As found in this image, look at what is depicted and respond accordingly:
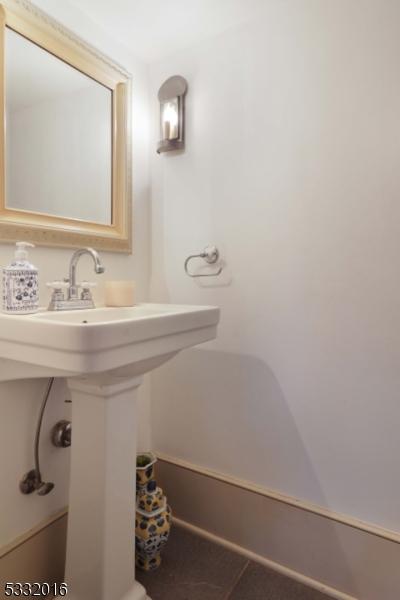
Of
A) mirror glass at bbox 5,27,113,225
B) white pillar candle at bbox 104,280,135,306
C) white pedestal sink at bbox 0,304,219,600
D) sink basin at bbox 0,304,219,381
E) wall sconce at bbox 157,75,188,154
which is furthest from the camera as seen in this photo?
wall sconce at bbox 157,75,188,154

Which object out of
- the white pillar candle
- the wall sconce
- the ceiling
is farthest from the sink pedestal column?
the ceiling

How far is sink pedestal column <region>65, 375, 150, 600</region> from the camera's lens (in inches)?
37.5

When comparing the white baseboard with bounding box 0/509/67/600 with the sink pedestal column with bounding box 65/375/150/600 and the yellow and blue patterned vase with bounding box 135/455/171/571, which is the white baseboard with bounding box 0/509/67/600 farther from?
the yellow and blue patterned vase with bounding box 135/455/171/571

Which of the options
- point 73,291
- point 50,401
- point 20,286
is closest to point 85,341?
point 20,286

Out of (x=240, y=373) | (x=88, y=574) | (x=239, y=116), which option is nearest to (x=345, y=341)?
(x=240, y=373)

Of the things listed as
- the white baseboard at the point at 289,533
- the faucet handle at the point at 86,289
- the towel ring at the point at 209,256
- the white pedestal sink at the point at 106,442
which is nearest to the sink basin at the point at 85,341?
the white pedestal sink at the point at 106,442

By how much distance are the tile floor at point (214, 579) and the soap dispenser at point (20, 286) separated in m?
1.05

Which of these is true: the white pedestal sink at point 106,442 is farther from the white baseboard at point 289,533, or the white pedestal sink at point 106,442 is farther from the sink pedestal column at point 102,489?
the white baseboard at point 289,533

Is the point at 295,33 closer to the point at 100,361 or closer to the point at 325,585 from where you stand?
the point at 100,361

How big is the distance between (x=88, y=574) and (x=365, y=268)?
1251mm

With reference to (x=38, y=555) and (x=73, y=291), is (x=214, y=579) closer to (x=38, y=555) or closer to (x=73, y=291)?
(x=38, y=555)

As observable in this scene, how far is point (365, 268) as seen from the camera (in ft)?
3.58

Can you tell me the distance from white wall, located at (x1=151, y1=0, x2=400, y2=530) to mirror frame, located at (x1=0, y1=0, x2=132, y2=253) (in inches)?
8.1

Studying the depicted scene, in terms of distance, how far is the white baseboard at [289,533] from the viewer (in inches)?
43.0
